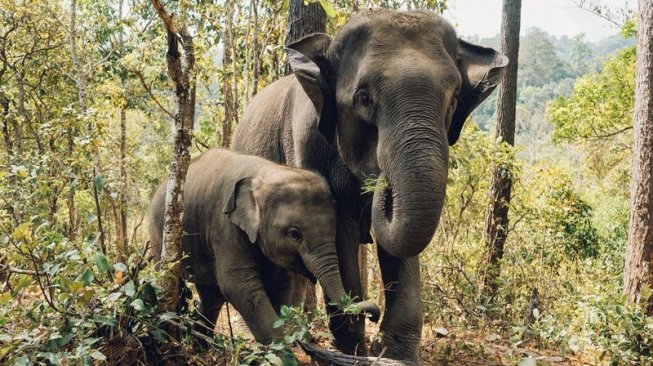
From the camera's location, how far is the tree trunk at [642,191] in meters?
8.62

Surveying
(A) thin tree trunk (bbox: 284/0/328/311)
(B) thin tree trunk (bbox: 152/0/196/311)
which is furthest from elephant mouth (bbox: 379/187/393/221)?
(A) thin tree trunk (bbox: 284/0/328/311)

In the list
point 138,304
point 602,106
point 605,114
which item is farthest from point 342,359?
point 602,106

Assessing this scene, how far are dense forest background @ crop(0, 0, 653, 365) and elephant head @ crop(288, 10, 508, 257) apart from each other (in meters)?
0.54

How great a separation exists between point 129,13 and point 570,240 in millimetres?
11376

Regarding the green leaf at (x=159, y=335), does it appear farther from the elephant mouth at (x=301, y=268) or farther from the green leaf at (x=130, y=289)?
the elephant mouth at (x=301, y=268)

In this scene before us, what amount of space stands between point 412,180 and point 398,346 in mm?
1504

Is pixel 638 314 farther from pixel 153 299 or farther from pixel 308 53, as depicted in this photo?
pixel 153 299

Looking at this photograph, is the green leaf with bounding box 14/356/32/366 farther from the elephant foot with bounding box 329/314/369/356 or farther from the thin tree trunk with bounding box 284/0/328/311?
the thin tree trunk with bounding box 284/0/328/311

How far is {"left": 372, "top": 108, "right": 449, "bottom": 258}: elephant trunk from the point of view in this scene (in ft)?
13.6

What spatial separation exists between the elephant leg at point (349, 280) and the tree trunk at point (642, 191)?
4416 mm

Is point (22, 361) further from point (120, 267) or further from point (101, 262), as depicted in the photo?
point (120, 267)

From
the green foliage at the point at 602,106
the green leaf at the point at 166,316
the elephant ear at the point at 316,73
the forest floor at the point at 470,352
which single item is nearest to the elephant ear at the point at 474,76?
the elephant ear at the point at 316,73

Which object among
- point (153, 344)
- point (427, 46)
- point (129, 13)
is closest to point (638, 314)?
point (427, 46)

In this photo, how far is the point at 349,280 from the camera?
531 centimetres
